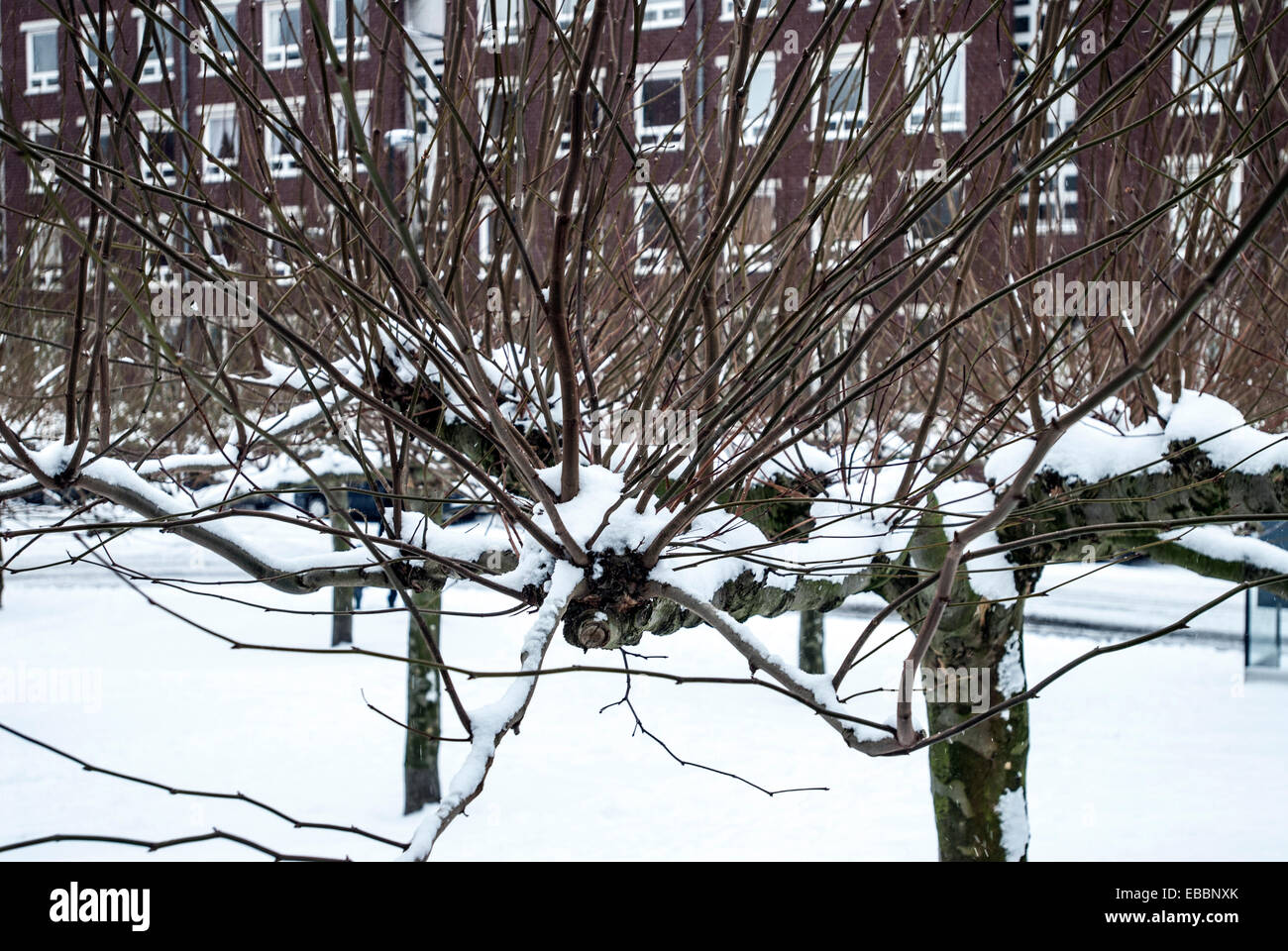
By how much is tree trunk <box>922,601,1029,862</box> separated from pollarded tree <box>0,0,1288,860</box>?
2 centimetres

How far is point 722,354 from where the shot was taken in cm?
168

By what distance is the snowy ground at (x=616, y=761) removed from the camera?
22.9 feet

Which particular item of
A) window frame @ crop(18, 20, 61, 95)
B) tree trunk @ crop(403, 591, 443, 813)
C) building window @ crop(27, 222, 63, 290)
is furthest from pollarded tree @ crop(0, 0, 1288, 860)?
window frame @ crop(18, 20, 61, 95)

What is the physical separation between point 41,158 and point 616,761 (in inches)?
306

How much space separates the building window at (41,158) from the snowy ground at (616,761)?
12.9 feet

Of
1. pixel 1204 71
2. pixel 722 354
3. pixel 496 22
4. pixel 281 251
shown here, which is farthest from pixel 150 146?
pixel 1204 71

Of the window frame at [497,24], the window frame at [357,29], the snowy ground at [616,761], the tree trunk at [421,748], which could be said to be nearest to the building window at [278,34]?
the window frame at [357,29]

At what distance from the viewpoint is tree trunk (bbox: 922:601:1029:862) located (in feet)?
14.3

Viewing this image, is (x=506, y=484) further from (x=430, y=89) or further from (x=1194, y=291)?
(x=430, y=89)

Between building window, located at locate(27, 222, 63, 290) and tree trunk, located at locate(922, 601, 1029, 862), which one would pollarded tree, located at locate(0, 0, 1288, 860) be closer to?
tree trunk, located at locate(922, 601, 1029, 862)

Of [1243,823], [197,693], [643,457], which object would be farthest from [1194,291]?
[197,693]

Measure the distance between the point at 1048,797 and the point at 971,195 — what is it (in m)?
6.73

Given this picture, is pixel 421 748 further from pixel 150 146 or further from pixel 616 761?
pixel 150 146
